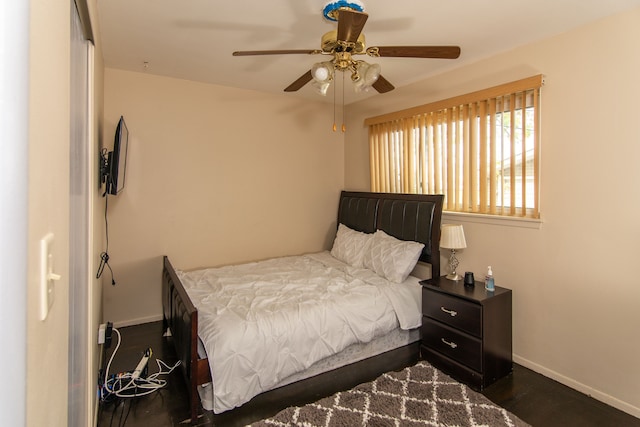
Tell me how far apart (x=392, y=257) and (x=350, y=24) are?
2.17m

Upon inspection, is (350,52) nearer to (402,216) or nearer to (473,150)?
(473,150)

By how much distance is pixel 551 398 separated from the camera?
2.41 metres

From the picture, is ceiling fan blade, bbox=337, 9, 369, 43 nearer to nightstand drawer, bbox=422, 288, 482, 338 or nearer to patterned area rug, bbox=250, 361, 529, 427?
nightstand drawer, bbox=422, 288, 482, 338

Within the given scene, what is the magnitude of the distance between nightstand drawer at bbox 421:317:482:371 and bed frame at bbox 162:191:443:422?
23.8 inches

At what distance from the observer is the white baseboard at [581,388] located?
2242 millimetres

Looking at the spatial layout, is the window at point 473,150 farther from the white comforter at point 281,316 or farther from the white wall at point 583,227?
the white comforter at point 281,316

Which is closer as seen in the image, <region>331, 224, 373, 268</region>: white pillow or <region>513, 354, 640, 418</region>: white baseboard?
<region>513, 354, 640, 418</region>: white baseboard

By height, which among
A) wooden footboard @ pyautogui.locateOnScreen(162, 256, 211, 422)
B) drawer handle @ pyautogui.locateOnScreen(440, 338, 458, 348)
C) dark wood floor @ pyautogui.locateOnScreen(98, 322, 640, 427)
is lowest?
dark wood floor @ pyautogui.locateOnScreen(98, 322, 640, 427)

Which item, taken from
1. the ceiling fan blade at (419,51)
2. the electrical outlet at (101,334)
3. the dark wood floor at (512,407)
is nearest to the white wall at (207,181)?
the electrical outlet at (101,334)

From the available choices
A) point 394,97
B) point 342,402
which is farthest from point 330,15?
point 342,402

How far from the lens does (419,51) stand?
2059mm

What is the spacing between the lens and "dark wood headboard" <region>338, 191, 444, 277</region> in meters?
3.32

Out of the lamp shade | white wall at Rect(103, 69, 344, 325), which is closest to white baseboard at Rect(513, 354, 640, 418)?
the lamp shade

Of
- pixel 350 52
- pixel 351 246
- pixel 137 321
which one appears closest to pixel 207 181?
pixel 137 321
